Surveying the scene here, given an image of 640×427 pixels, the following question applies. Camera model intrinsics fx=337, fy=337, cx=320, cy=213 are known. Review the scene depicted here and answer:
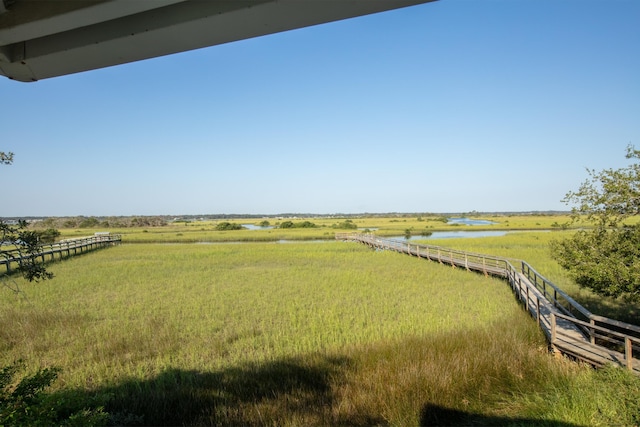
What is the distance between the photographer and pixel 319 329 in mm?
9531

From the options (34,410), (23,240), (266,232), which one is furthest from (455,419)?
(266,232)

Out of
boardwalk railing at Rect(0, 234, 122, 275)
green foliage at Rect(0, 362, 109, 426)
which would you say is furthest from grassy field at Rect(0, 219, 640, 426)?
boardwalk railing at Rect(0, 234, 122, 275)

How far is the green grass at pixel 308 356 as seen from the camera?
16.6 feet

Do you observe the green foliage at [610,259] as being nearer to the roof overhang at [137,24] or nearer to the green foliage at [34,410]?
the roof overhang at [137,24]

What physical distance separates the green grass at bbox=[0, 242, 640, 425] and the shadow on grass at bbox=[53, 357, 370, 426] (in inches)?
1.0

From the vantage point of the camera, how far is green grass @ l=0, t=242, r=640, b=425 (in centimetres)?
506

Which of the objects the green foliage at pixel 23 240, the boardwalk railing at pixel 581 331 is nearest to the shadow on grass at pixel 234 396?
the green foliage at pixel 23 240

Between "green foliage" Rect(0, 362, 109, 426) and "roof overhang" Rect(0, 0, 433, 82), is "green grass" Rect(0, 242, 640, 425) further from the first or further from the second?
"roof overhang" Rect(0, 0, 433, 82)

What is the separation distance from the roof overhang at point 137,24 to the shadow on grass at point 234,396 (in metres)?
4.73

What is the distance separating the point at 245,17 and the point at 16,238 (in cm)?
341

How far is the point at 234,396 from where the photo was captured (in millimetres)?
5723

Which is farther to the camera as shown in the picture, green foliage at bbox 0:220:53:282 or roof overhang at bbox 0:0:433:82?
green foliage at bbox 0:220:53:282

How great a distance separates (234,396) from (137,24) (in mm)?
5723

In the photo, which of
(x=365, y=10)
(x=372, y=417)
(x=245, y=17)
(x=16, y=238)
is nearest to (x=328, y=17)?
(x=365, y=10)
